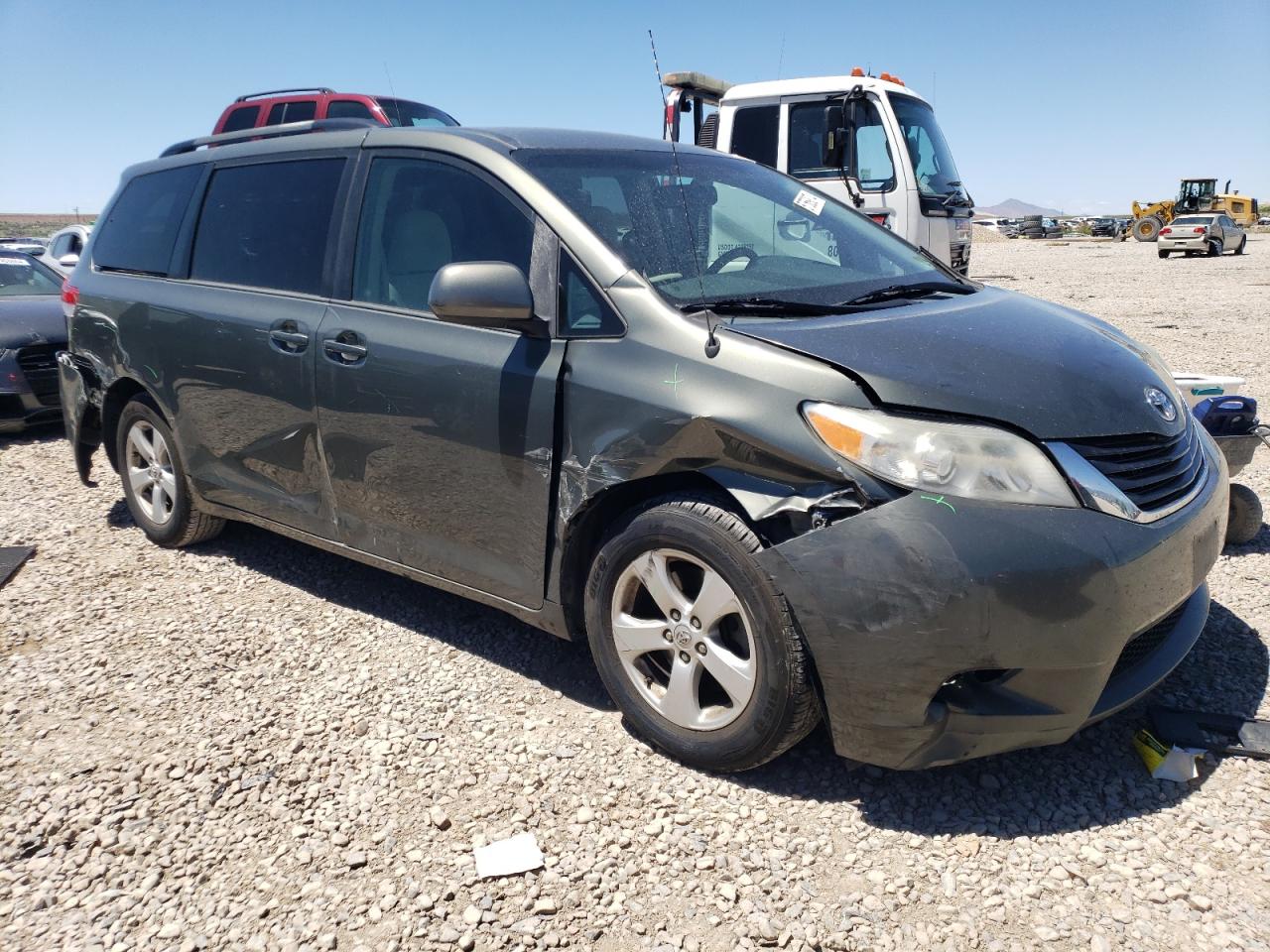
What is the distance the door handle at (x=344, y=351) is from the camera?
3.48 meters

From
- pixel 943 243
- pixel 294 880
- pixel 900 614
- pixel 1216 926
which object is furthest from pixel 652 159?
pixel 943 243

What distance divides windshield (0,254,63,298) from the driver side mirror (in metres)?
7.45

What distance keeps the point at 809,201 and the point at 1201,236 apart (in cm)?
3403

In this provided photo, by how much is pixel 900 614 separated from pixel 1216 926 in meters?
0.95

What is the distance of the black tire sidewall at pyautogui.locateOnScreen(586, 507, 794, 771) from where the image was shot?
254 cm

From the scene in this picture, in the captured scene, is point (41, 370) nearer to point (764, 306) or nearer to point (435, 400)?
point (435, 400)

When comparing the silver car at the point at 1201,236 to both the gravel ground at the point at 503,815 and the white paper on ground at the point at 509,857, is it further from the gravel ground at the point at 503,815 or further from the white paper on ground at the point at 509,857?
the white paper on ground at the point at 509,857

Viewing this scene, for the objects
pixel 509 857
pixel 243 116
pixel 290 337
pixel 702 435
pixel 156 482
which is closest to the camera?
pixel 509 857

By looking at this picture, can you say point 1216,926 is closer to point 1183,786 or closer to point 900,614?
point 1183,786

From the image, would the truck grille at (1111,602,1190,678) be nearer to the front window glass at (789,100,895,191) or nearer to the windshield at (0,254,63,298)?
the front window glass at (789,100,895,191)

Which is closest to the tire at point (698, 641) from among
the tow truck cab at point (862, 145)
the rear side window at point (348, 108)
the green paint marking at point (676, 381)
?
the green paint marking at point (676, 381)

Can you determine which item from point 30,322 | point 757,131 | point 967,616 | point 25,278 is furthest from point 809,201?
point 25,278

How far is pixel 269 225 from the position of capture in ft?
13.2

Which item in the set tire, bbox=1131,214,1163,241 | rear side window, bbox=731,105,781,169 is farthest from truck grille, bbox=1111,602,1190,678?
tire, bbox=1131,214,1163,241
